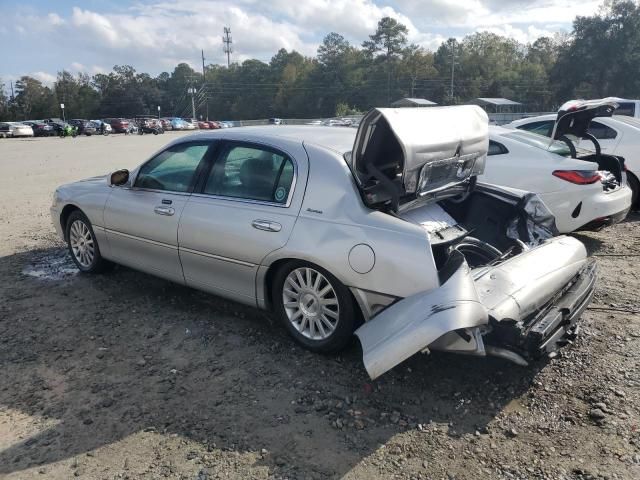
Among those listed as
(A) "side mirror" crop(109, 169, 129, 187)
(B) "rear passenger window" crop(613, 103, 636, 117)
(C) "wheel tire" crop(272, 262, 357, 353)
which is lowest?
(C) "wheel tire" crop(272, 262, 357, 353)

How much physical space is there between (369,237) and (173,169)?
217 centimetres

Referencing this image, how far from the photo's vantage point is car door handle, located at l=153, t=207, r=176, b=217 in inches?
177

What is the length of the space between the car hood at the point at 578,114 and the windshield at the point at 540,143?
360 millimetres

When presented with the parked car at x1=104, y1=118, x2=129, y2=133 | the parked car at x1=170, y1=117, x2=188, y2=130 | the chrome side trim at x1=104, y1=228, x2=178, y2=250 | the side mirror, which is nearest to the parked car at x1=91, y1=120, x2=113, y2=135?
the parked car at x1=104, y1=118, x2=129, y2=133

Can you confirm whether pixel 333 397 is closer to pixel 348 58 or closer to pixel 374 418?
pixel 374 418

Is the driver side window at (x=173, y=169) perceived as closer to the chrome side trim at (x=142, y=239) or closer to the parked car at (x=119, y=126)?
the chrome side trim at (x=142, y=239)

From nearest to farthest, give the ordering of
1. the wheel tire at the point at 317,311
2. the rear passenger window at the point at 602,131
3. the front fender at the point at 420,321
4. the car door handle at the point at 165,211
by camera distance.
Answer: the front fender at the point at 420,321
the wheel tire at the point at 317,311
the car door handle at the point at 165,211
the rear passenger window at the point at 602,131

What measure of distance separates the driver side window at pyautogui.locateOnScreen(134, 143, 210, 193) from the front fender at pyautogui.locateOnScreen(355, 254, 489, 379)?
220 cm

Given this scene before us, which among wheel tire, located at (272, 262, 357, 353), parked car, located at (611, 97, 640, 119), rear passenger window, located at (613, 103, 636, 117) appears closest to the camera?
wheel tire, located at (272, 262, 357, 353)

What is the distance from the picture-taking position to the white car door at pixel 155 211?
4.54m

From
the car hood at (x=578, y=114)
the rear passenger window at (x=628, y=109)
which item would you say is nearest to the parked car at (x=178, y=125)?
the rear passenger window at (x=628, y=109)

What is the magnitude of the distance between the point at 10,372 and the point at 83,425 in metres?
1.00

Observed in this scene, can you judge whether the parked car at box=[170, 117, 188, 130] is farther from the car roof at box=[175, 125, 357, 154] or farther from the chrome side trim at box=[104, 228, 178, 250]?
the car roof at box=[175, 125, 357, 154]

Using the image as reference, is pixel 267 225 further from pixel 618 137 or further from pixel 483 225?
pixel 618 137
